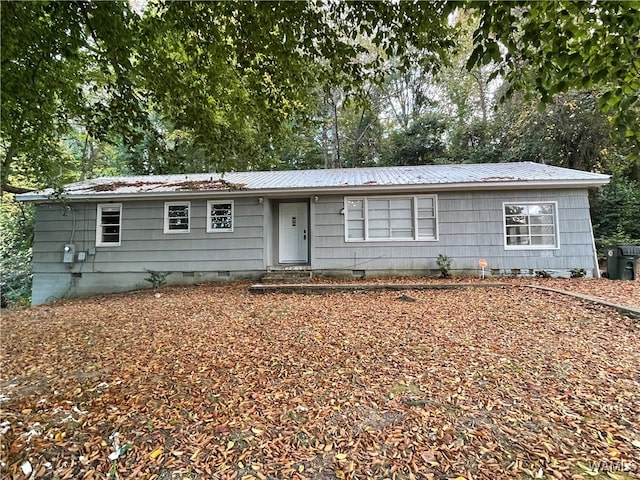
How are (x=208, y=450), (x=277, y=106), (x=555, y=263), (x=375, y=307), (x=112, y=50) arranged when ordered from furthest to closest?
(x=555, y=263) → (x=375, y=307) → (x=277, y=106) → (x=112, y=50) → (x=208, y=450)

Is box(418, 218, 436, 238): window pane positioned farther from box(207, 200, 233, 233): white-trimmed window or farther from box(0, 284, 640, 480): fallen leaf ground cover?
box(207, 200, 233, 233): white-trimmed window

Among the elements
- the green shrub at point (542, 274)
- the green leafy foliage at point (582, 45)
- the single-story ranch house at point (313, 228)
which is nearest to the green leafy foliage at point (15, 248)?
the single-story ranch house at point (313, 228)

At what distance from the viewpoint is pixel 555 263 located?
27.9 feet

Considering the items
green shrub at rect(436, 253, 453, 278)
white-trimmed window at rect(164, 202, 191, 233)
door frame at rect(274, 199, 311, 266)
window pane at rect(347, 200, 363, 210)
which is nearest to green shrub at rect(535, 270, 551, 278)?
green shrub at rect(436, 253, 453, 278)

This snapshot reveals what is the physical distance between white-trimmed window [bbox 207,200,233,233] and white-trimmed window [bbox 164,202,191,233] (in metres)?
0.66

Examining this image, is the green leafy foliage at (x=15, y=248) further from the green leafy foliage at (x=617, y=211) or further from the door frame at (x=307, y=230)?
the green leafy foliage at (x=617, y=211)

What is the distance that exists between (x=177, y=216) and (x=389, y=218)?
6307mm

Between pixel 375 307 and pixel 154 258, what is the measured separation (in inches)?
278

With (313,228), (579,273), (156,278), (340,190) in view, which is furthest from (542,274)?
(156,278)

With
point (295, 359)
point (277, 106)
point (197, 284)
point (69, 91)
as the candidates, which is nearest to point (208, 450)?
point (295, 359)

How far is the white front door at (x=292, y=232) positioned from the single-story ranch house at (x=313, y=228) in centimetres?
3

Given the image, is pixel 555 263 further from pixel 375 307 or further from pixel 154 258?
pixel 154 258

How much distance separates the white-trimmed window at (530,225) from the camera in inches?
339

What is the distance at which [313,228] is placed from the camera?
30.5 feet
